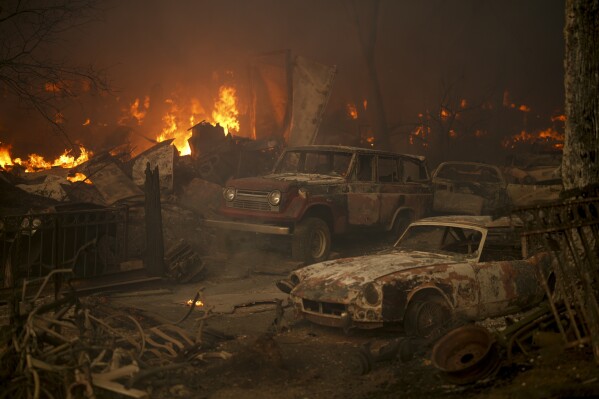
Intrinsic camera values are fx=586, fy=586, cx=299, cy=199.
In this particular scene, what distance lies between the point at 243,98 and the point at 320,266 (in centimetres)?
1508

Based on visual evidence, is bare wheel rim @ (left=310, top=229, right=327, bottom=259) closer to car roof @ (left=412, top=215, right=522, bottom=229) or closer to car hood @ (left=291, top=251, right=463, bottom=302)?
car roof @ (left=412, top=215, right=522, bottom=229)

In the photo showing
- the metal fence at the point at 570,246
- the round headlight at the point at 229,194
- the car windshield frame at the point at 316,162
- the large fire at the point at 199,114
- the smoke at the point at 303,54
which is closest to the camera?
the metal fence at the point at 570,246

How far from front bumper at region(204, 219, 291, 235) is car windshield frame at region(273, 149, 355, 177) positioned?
1.71m

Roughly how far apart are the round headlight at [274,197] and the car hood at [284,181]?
8 centimetres

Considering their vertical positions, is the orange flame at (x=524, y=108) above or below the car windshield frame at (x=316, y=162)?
above

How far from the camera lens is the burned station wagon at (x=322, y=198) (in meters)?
10.5

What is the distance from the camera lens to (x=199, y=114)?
842 inches

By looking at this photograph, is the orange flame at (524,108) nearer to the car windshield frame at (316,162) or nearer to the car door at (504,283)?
the car windshield frame at (316,162)

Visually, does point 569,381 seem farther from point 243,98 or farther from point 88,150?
point 243,98

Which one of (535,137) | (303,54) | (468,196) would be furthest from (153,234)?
(535,137)

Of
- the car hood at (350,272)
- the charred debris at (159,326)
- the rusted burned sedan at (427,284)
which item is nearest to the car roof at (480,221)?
the rusted burned sedan at (427,284)

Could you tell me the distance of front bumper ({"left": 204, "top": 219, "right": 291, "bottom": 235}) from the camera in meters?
10.3

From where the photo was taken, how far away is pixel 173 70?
74.0ft

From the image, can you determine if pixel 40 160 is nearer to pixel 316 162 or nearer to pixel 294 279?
pixel 316 162
